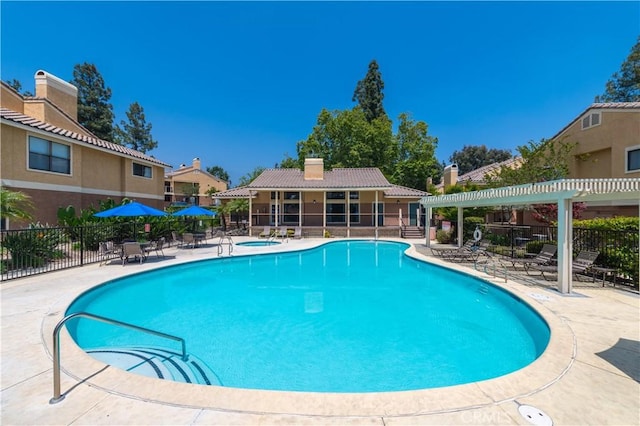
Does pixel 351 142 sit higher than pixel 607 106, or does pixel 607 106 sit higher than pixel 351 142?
pixel 351 142

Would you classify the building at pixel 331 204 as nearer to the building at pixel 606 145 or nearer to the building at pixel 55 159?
the building at pixel 55 159

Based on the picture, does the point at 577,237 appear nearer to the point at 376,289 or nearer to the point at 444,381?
the point at 376,289

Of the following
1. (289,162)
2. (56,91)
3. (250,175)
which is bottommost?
(250,175)

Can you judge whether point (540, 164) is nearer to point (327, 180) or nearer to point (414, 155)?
point (327, 180)

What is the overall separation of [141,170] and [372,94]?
116 ft

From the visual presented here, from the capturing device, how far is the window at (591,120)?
→ 18.4 m

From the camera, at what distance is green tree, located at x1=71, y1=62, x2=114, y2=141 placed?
4078cm

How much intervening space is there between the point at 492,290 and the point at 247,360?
7.41 metres

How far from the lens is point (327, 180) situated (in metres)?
26.7

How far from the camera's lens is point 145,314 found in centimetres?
741

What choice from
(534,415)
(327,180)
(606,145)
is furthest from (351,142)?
(534,415)

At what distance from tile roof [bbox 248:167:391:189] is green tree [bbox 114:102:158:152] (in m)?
35.3

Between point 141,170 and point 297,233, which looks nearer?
point 141,170

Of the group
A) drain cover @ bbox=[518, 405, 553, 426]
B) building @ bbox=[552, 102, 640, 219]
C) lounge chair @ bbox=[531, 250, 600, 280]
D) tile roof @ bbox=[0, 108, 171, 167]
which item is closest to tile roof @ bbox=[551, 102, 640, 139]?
building @ bbox=[552, 102, 640, 219]
